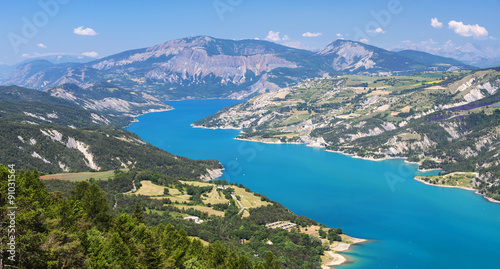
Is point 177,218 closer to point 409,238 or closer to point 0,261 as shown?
point 409,238

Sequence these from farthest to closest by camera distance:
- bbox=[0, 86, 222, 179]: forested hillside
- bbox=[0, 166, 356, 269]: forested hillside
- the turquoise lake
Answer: bbox=[0, 86, 222, 179]: forested hillside < the turquoise lake < bbox=[0, 166, 356, 269]: forested hillside

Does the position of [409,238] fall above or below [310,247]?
above

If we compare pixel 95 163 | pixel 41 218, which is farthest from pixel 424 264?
pixel 95 163

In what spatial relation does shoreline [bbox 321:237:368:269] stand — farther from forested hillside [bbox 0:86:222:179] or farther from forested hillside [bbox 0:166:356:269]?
forested hillside [bbox 0:86:222:179]

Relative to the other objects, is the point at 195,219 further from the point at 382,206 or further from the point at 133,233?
the point at 382,206

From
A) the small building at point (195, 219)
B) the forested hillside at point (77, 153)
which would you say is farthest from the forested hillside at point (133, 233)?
the forested hillside at point (77, 153)

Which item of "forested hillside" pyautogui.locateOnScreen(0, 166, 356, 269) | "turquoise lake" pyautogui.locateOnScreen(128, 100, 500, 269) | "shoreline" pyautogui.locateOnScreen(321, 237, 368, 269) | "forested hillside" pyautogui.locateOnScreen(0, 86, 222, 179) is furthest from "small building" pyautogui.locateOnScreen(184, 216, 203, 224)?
"forested hillside" pyautogui.locateOnScreen(0, 86, 222, 179)

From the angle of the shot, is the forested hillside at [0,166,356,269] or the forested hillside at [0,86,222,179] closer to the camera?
the forested hillside at [0,166,356,269]

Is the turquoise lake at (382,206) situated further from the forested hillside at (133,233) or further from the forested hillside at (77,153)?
the forested hillside at (77,153)
